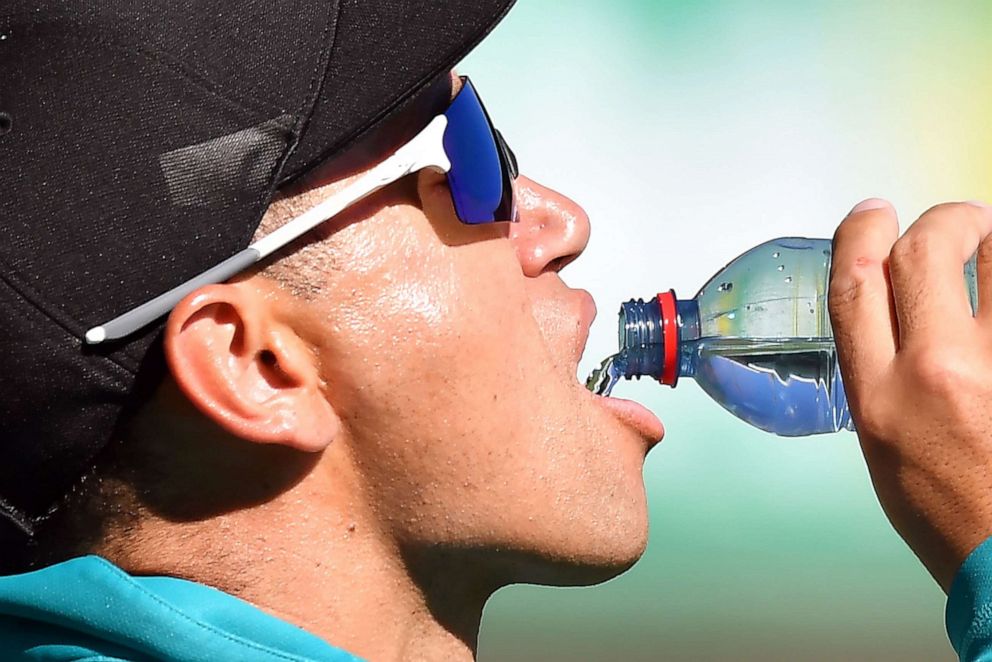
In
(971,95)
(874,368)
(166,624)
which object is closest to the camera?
(166,624)

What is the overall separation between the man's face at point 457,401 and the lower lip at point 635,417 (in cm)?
6

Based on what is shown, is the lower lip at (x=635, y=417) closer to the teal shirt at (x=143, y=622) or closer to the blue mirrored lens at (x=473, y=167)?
the blue mirrored lens at (x=473, y=167)

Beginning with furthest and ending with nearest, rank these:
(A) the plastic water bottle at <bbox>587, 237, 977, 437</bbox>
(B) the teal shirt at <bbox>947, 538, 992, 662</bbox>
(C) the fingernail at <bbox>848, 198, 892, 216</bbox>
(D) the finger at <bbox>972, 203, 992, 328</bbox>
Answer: (A) the plastic water bottle at <bbox>587, 237, 977, 437</bbox> → (C) the fingernail at <bbox>848, 198, 892, 216</bbox> → (D) the finger at <bbox>972, 203, 992, 328</bbox> → (B) the teal shirt at <bbox>947, 538, 992, 662</bbox>

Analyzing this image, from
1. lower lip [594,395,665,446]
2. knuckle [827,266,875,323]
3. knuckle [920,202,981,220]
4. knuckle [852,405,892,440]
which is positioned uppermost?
knuckle [920,202,981,220]

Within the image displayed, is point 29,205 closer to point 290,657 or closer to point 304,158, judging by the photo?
point 304,158

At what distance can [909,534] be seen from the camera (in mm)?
1516

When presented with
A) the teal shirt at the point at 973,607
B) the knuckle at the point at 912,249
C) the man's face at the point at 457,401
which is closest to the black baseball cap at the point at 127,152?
the man's face at the point at 457,401

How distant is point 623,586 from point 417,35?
3.56m

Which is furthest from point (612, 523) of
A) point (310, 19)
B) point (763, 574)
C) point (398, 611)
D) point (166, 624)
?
point (763, 574)

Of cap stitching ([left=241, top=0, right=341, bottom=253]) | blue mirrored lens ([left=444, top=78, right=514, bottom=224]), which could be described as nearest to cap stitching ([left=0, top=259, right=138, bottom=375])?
cap stitching ([left=241, top=0, right=341, bottom=253])

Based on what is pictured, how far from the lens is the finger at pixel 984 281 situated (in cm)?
146

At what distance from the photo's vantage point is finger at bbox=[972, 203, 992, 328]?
4.78 ft

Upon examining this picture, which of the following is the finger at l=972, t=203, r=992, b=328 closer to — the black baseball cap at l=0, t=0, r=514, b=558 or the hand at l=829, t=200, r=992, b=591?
the hand at l=829, t=200, r=992, b=591

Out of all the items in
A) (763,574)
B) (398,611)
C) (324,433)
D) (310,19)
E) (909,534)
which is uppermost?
(310,19)
